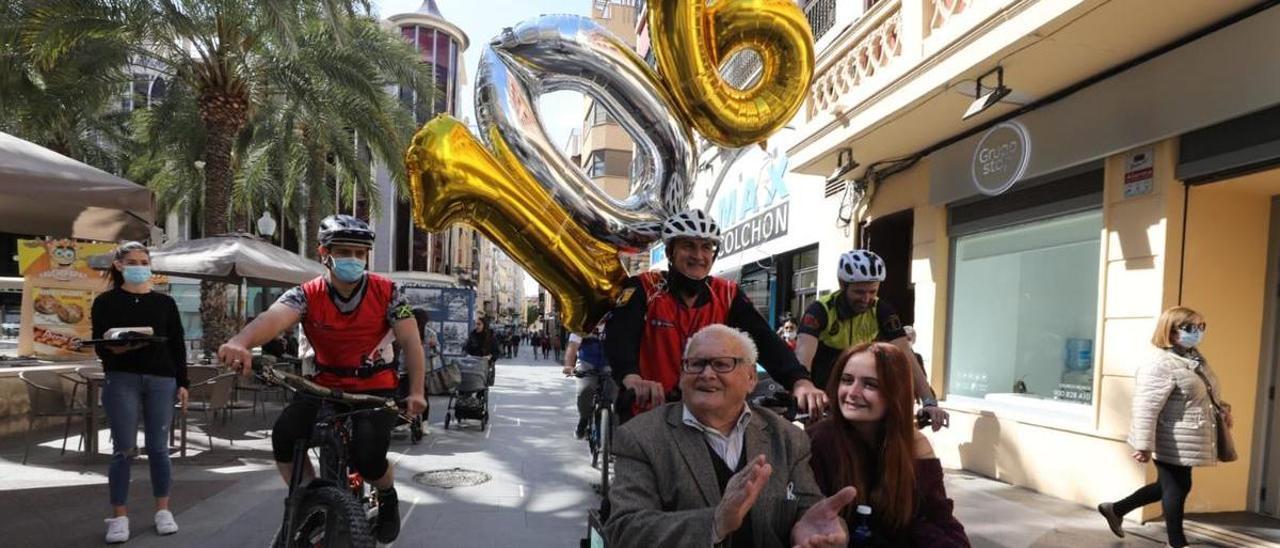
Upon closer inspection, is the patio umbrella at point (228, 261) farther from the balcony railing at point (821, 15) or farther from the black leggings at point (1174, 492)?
the black leggings at point (1174, 492)

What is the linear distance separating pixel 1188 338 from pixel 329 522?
482 cm

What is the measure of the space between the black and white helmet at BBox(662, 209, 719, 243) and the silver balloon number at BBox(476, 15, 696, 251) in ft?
1.85

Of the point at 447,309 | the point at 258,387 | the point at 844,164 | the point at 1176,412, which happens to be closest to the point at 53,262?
the point at 258,387

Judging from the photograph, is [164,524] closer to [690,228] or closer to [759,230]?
[690,228]

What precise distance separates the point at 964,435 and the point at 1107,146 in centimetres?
311

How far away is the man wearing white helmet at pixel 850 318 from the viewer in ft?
12.4

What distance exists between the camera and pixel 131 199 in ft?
16.3

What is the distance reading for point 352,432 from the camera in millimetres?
3332

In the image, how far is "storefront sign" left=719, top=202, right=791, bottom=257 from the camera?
13168 millimetres

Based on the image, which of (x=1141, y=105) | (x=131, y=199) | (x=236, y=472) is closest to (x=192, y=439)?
(x=236, y=472)

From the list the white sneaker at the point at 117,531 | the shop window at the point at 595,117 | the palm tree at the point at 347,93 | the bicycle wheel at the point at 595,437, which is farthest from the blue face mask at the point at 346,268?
the shop window at the point at 595,117

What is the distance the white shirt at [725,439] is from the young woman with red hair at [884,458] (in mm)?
313

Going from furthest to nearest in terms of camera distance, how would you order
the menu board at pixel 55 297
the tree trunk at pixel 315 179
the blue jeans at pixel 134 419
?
the tree trunk at pixel 315 179 → the menu board at pixel 55 297 → the blue jeans at pixel 134 419

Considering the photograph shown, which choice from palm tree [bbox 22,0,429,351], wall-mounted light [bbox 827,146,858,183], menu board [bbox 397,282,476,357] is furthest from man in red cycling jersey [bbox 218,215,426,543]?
menu board [bbox 397,282,476,357]
